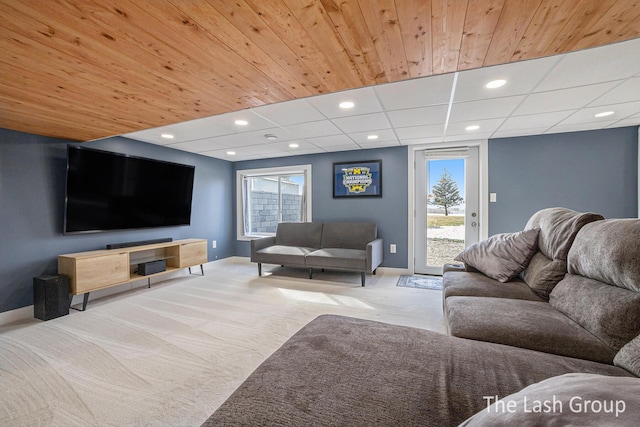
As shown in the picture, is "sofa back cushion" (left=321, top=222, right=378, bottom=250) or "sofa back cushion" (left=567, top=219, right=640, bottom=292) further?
"sofa back cushion" (left=321, top=222, right=378, bottom=250)

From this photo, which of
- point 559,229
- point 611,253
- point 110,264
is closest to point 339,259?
point 559,229

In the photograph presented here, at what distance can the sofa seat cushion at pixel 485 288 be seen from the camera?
186 centimetres

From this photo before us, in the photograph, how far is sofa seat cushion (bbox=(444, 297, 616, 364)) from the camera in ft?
3.90

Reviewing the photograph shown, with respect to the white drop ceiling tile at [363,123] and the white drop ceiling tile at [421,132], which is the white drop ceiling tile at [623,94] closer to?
the white drop ceiling tile at [421,132]

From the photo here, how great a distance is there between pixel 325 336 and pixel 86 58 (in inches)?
80.7

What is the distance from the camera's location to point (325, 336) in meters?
1.18

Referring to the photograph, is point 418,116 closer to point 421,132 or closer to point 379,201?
point 421,132

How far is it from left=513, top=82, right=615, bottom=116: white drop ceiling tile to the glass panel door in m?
1.38

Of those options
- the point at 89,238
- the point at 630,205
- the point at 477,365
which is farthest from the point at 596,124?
the point at 89,238

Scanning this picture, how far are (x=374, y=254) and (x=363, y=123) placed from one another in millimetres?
1909

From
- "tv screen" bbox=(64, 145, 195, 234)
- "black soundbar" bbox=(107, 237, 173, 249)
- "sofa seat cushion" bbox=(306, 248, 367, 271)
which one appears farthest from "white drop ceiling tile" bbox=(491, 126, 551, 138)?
"black soundbar" bbox=(107, 237, 173, 249)

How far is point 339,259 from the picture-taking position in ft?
12.5

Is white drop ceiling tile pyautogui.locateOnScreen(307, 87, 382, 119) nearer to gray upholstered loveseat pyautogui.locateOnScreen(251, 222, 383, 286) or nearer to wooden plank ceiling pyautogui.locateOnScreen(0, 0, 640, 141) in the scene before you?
wooden plank ceiling pyautogui.locateOnScreen(0, 0, 640, 141)

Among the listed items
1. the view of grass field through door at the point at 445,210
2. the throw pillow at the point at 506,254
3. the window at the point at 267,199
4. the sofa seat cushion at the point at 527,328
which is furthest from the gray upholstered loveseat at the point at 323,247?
the sofa seat cushion at the point at 527,328
